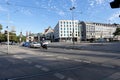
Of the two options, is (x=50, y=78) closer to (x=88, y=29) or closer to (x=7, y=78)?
(x=7, y=78)

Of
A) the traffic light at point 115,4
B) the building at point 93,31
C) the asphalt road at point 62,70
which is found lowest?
the asphalt road at point 62,70

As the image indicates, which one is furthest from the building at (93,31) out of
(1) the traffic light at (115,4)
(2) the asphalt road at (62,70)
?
(1) the traffic light at (115,4)

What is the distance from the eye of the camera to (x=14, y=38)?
481 ft

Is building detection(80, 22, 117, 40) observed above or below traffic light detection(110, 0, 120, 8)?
above

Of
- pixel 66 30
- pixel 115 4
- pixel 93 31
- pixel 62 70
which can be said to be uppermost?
pixel 66 30

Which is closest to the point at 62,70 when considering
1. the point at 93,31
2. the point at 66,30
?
the point at 93,31

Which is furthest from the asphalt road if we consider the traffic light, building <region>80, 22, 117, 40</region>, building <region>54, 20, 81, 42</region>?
building <region>54, 20, 81, 42</region>

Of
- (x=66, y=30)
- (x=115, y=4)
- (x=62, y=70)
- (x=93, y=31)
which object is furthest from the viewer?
(x=66, y=30)

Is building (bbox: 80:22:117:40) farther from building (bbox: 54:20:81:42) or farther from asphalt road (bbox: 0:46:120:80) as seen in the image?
asphalt road (bbox: 0:46:120:80)

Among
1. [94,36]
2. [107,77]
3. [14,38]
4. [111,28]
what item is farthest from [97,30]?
[107,77]

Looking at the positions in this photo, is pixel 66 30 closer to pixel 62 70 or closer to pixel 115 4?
pixel 62 70

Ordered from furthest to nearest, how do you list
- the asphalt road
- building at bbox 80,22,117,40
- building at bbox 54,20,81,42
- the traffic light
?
building at bbox 54,20,81,42 < building at bbox 80,22,117,40 < the asphalt road < the traffic light

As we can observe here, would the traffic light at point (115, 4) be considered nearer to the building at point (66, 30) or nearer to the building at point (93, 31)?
the building at point (93, 31)

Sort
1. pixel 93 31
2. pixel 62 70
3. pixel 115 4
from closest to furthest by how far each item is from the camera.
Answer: pixel 115 4 → pixel 62 70 → pixel 93 31
